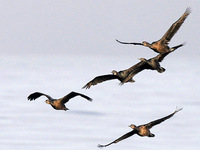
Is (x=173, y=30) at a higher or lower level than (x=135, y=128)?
higher

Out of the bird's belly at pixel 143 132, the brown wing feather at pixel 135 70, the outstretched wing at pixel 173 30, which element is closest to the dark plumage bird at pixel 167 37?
the outstretched wing at pixel 173 30

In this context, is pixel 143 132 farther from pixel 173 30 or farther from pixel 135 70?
pixel 173 30

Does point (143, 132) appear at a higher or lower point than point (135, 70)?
lower

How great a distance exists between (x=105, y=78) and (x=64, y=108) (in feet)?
24.7

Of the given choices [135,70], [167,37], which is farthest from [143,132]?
[167,37]

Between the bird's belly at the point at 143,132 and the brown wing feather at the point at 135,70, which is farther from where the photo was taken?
the brown wing feather at the point at 135,70

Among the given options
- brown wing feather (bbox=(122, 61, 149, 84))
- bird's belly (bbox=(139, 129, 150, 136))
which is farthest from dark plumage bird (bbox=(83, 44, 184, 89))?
bird's belly (bbox=(139, 129, 150, 136))

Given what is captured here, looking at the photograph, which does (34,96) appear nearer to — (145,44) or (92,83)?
(92,83)

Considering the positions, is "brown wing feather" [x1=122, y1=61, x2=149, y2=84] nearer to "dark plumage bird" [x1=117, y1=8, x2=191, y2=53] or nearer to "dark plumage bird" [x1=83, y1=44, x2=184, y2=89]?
"dark plumage bird" [x1=83, y1=44, x2=184, y2=89]

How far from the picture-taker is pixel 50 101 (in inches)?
1241

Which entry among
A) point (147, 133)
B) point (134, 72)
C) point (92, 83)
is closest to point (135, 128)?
point (147, 133)

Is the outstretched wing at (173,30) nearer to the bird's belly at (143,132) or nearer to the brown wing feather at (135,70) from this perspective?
the brown wing feather at (135,70)

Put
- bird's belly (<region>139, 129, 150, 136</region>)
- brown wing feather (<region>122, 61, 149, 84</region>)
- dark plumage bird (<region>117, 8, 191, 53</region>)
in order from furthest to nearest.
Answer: brown wing feather (<region>122, 61, 149, 84</region>)
bird's belly (<region>139, 129, 150, 136</region>)
dark plumage bird (<region>117, 8, 191, 53</region>)

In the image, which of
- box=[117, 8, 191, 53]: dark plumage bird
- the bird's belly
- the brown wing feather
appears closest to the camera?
box=[117, 8, 191, 53]: dark plumage bird
